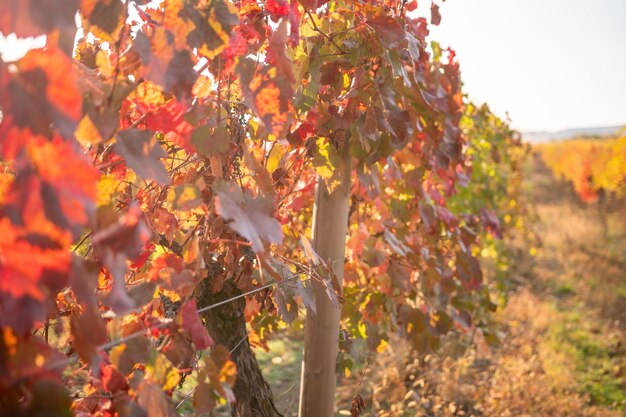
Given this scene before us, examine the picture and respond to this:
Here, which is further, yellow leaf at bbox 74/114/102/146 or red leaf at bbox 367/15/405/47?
red leaf at bbox 367/15/405/47

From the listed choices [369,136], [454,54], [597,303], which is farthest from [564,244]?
[369,136]

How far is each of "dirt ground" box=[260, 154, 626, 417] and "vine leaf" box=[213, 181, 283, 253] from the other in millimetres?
1151

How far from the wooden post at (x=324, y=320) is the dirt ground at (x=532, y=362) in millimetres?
131

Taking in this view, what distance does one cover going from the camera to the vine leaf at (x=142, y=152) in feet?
2.64

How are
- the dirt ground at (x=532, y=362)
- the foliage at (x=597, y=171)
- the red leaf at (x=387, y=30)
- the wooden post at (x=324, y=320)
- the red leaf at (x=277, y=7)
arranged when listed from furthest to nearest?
the foliage at (x=597, y=171), the dirt ground at (x=532, y=362), the wooden post at (x=324, y=320), the red leaf at (x=387, y=30), the red leaf at (x=277, y=7)

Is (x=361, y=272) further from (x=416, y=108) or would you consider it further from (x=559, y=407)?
(x=559, y=407)

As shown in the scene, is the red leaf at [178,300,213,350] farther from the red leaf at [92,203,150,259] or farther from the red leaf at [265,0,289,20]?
the red leaf at [265,0,289,20]

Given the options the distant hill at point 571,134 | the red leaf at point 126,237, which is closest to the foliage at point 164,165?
the red leaf at point 126,237

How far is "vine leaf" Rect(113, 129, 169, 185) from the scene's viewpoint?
804mm

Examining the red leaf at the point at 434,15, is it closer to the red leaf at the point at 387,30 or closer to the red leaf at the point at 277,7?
the red leaf at the point at 387,30

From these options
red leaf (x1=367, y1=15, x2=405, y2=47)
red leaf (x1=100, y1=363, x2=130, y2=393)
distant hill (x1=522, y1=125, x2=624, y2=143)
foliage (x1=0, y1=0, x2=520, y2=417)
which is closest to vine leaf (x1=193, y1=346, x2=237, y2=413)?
foliage (x1=0, y1=0, x2=520, y2=417)

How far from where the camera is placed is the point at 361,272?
2.52 meters

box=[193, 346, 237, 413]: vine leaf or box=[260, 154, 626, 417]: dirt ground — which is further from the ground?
box=[193, 346, 237, 413]: vine leaf

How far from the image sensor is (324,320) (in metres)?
1.89
